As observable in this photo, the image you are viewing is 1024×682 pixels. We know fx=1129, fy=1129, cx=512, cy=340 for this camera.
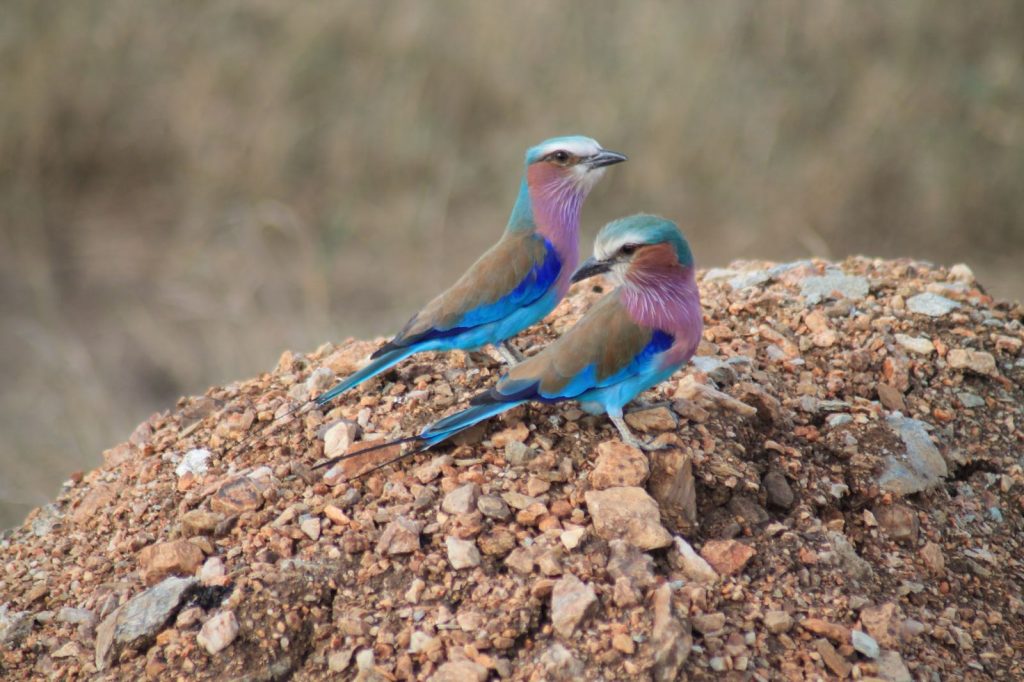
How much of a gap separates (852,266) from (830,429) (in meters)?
1.21

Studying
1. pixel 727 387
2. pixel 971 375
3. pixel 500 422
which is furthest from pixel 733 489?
pixel 971 375

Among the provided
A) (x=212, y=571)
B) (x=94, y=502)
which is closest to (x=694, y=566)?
(x=212, y=571)

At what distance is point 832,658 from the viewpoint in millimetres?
2660

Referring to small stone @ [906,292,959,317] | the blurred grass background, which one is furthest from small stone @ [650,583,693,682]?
the blurred grass background

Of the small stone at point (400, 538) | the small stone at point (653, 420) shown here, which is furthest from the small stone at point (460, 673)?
the small stone at point (653, 420)

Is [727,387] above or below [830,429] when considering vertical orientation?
above

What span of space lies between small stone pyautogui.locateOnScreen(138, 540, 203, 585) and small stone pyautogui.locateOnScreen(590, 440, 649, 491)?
105 cm

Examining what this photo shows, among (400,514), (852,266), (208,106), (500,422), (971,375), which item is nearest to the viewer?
(400,514)

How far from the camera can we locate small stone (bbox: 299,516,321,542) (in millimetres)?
2898

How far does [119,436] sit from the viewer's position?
623 centimetres

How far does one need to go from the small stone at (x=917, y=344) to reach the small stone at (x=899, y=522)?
0.74 m

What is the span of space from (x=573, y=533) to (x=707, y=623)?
386mm

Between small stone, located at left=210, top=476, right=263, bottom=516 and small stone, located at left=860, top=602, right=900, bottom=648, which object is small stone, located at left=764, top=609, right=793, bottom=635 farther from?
small stone, located at left=210, top=476, right=263, bottom=516

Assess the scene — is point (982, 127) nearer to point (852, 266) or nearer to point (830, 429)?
point (852, 266)
